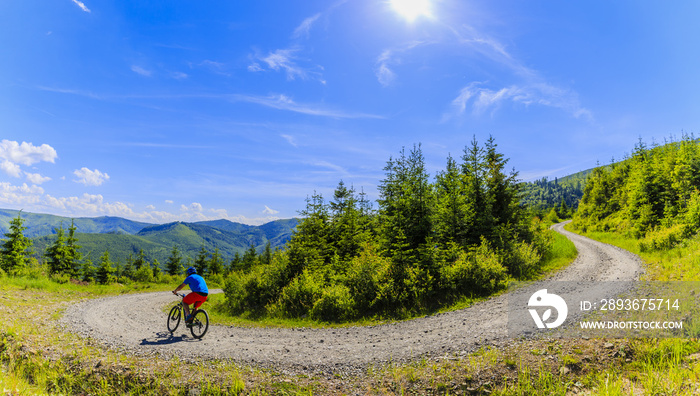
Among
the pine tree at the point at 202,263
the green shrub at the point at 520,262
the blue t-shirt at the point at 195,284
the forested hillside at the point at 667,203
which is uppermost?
the forested hillside at the point at 667,203

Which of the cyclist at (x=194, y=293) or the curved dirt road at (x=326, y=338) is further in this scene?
the cyclist at (x=194, y=293)

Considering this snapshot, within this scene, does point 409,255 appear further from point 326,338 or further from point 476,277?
point 326,338

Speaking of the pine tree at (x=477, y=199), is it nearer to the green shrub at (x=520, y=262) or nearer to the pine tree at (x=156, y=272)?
the green shrub at (x=520, y=262)

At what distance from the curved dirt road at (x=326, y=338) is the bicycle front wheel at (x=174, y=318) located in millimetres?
371

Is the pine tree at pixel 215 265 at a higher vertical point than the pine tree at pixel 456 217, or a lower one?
lower

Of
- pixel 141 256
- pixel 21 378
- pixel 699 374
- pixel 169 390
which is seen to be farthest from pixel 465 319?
pixel 141 256

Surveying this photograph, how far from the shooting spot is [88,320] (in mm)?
15086

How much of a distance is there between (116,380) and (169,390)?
7.74ft

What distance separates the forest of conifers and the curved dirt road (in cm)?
197

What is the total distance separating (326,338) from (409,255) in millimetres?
6507

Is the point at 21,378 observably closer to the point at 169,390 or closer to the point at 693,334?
the point at 169,390

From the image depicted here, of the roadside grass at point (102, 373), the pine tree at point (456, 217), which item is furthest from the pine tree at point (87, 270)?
the pine tree at point (456, 217)

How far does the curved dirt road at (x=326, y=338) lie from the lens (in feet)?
27.7

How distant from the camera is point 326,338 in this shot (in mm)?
10750
